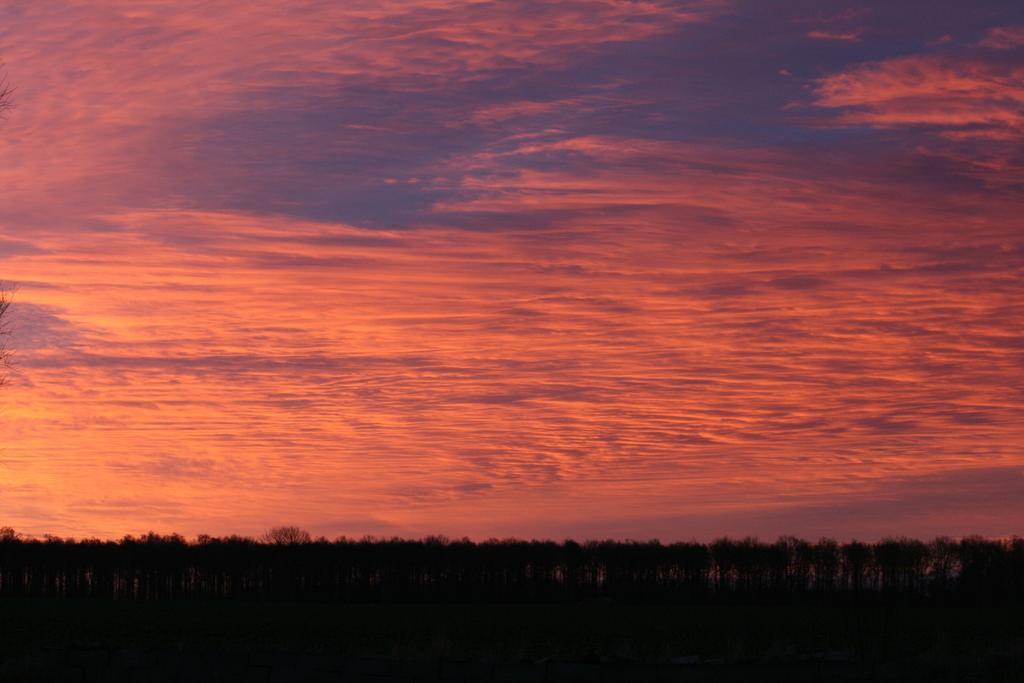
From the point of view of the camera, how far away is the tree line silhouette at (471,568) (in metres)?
159

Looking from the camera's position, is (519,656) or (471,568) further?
(471,568)

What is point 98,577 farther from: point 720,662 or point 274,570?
point 720,662

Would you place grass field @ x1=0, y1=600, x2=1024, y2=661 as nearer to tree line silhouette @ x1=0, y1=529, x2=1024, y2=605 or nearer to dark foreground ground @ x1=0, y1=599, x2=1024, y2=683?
dark foreground ground @ x1=0, y1=599, x2=1024, y2=683

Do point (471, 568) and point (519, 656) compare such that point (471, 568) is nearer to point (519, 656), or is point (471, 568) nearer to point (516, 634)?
point (516, 634)

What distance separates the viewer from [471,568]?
16638cm

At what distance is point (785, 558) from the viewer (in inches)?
6599

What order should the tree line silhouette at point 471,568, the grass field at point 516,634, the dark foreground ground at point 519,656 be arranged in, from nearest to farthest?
the dark foreground ground at point 519,656 < the grass field at point 516,634 < the tree line silhouette at point 471,568

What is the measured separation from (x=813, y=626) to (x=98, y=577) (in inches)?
5058

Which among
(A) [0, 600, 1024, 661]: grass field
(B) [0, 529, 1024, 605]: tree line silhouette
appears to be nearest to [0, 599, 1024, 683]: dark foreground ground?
(A) [0, 600, 1024, 661]: grass field

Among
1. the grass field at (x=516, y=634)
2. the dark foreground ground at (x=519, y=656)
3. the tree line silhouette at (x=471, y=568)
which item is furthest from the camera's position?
the tree line silhouette at (x=471, y=568)

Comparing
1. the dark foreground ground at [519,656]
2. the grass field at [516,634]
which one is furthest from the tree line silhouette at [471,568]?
the dark foreground ground at [519,656]

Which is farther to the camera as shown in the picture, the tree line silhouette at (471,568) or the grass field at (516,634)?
the tree line silhouette at (471,568)

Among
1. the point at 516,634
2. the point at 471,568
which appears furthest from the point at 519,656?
the point at 471,568

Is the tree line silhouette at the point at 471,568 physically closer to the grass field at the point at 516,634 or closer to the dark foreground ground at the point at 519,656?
the grass field at the point at 516,634
